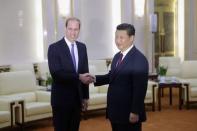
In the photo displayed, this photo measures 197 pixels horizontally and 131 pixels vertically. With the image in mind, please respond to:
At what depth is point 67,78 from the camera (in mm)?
3734

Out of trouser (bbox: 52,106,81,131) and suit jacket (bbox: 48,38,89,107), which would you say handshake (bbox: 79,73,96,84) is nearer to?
suit jacket (bbox: 48,38,89,107)

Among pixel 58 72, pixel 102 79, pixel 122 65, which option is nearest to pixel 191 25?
pixel 102 79

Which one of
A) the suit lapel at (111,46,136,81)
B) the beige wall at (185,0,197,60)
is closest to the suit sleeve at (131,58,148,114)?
the suit lapel at (111,46,136,81)

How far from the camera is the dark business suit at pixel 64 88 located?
3.77 metres

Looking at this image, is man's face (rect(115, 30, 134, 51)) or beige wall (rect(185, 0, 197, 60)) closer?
man's face (rect(115, 30, 134, 51))

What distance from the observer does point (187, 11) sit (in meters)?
12.6

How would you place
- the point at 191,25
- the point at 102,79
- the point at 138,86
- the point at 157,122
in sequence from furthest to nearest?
the point at 191,25, the point at 157,122, the point at 102,79, the point at 138,86

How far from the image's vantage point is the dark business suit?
3.77 m

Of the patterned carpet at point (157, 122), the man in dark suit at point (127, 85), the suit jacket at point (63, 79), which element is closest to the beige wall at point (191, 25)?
the patterned carpet at point (157, 122)

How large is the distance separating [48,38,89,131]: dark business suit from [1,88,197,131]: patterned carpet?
108 inches

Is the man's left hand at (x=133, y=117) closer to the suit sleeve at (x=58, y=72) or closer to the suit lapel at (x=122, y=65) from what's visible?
the suit lapel at (x=122, y=65)

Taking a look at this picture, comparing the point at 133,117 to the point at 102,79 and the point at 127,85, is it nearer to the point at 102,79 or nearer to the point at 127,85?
the point at 127,85

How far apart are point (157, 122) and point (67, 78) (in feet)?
12.0

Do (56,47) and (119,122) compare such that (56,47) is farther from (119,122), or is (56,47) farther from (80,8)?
(80,8)
